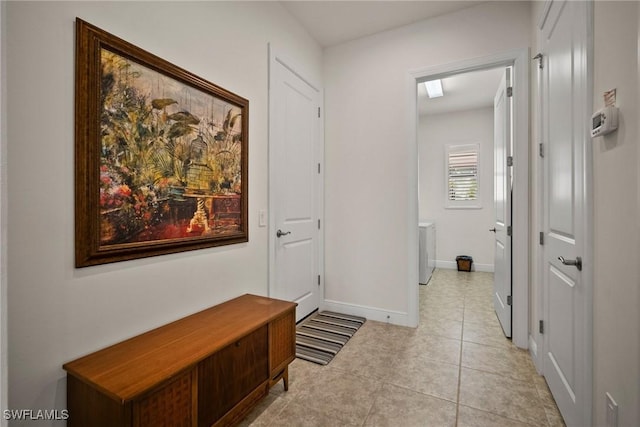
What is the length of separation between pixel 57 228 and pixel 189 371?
0.78 metres

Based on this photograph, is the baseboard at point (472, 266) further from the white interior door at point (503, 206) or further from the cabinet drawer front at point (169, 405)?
the cabinet drawer front at point (169, 405)

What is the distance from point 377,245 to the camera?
9.78 ft

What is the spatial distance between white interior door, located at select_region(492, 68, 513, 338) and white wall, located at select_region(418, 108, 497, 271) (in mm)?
2368

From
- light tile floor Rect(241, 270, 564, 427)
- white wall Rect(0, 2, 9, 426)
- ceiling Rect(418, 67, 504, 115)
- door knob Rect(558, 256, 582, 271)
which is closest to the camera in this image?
white wall Rect(0, 2, 9, 426)

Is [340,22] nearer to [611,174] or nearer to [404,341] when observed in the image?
[611,174]

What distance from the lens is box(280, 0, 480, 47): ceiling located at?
2.57 metres

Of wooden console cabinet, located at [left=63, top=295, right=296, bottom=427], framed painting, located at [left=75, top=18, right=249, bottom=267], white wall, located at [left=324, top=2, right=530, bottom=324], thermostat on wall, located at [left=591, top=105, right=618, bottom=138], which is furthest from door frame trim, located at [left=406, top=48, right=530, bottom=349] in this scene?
framed painting, located at [left=75, top=18, right=249, bottom=267]

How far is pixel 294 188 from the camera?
2758mm

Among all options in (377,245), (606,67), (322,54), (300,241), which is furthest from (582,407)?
(322,54)

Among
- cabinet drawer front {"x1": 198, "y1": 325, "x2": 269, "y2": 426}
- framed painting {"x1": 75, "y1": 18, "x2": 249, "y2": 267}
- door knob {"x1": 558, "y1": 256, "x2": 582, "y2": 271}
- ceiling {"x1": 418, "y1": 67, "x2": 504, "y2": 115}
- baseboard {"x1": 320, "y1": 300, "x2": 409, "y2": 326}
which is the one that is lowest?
baseboard {"x1": 320, "y1": 300, "x2": 409, "y2": 326}

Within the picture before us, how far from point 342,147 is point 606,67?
7.15 ft

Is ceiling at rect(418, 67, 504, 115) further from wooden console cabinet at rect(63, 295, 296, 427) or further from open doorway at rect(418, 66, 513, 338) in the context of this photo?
wooden console cabinet at rect(63, 295, 296, 427)

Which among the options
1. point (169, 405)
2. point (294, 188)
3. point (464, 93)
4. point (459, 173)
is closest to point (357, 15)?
point (294, 188)

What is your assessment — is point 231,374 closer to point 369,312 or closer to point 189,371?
point 189,371
